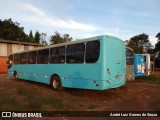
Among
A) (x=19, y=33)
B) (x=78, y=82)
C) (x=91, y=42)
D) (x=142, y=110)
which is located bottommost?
(x=142, y=110)

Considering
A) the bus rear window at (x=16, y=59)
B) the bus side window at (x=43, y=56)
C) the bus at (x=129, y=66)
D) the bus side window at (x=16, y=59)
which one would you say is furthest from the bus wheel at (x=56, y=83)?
the bus rear window at (x=16, y=59)

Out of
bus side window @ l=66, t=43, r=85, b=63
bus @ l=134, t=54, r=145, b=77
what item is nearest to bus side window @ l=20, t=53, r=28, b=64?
bus side window @ l=66, t=43, r=85, b=63

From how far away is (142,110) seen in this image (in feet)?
25.7

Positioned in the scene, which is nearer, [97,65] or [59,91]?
[97,65]

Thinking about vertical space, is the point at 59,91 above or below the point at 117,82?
below

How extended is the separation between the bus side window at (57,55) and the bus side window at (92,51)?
90.0 inches

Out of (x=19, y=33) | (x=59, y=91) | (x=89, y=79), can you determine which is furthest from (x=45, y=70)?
(x=19, y=33)

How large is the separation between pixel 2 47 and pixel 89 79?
2262 centimetres

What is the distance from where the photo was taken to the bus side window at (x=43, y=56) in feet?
43.6

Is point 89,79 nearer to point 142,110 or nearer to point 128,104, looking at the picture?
point 128,104

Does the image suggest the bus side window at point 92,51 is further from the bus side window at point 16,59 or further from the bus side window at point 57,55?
the bus side window at point 16,59

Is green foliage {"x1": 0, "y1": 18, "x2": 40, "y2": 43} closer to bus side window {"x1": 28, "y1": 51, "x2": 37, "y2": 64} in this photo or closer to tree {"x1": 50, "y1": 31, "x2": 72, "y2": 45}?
tree {"x1": 50, "y1": 31, "x2": 72, "y2": 45}

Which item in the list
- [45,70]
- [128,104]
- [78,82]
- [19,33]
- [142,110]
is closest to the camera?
[142,110]

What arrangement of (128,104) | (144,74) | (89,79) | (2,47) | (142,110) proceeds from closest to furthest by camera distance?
(142,110) < (128,104) < (89,79) < (144,74) < (2,47)
